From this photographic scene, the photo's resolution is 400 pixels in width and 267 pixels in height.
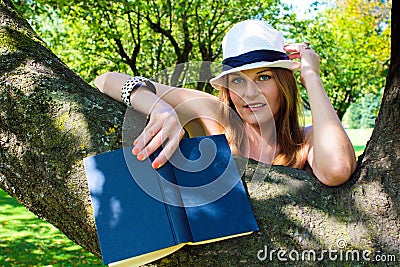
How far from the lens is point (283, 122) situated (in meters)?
2.06

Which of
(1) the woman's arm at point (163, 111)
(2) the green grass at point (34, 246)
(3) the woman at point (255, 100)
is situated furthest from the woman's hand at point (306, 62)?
(2) the green grass at point (34, 246)

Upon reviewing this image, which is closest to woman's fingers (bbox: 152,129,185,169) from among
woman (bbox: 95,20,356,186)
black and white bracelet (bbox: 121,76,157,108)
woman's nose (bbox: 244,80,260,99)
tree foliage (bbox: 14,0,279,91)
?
woman (bbox: 95,20,356,186)

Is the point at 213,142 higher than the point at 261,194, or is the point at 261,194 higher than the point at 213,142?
the point at 213,142

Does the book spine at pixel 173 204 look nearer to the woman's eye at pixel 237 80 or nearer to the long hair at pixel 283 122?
the long hair at pixel 283 122

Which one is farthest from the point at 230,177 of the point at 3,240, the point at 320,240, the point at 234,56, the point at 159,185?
the point at 3,240

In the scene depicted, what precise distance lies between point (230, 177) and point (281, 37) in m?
0.74

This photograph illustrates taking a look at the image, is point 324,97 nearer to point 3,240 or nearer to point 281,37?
point 281,37

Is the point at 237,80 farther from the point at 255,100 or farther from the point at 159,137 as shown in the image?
the point at 159,137

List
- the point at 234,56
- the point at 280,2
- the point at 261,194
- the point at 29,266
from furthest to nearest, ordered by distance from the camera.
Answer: the point at 280,2 → the point at 29,266 → the point at 234,56 → the point at 261,194

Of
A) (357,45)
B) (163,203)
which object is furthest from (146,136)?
(357,45)

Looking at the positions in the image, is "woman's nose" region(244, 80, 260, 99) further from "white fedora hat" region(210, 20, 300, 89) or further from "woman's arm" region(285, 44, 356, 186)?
"woman's arm" region(285, 44, 356, 186)

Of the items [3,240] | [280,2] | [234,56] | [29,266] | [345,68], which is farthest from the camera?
[345,68]

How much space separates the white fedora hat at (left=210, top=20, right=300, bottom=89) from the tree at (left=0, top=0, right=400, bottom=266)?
419 mm

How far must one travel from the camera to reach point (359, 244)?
1523mm
